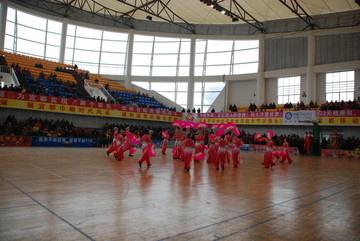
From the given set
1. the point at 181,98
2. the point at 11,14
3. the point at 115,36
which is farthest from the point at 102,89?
the point at 11,14

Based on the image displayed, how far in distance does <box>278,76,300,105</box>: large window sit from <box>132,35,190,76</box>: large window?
12.9 m

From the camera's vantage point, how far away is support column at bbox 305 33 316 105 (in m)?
26.3

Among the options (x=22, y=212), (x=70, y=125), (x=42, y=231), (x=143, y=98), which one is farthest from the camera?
(x=143, y=98)

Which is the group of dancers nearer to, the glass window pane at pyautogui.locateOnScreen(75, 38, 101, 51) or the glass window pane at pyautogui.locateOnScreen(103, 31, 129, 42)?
the glass window pane at pyautogui.locateOnScreen(75, 38, 101, 51)

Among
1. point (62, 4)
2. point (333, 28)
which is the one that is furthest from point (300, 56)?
point (62, 4)

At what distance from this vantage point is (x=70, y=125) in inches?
816

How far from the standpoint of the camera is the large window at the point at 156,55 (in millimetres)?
34156

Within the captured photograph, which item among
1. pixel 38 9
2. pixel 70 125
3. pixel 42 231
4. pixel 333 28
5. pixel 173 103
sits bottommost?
pixel 42 231

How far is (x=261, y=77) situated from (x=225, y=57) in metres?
5.31

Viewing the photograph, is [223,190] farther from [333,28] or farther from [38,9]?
[38,9]

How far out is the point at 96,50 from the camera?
33.2 m

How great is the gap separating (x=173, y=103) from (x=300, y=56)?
587 inches

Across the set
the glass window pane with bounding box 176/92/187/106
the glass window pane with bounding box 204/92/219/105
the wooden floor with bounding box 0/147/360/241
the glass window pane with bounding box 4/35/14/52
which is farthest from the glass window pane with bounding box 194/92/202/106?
the wooden floor with bounding box 0/147/360/241

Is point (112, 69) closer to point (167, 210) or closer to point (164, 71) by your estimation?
point (164, 71)
